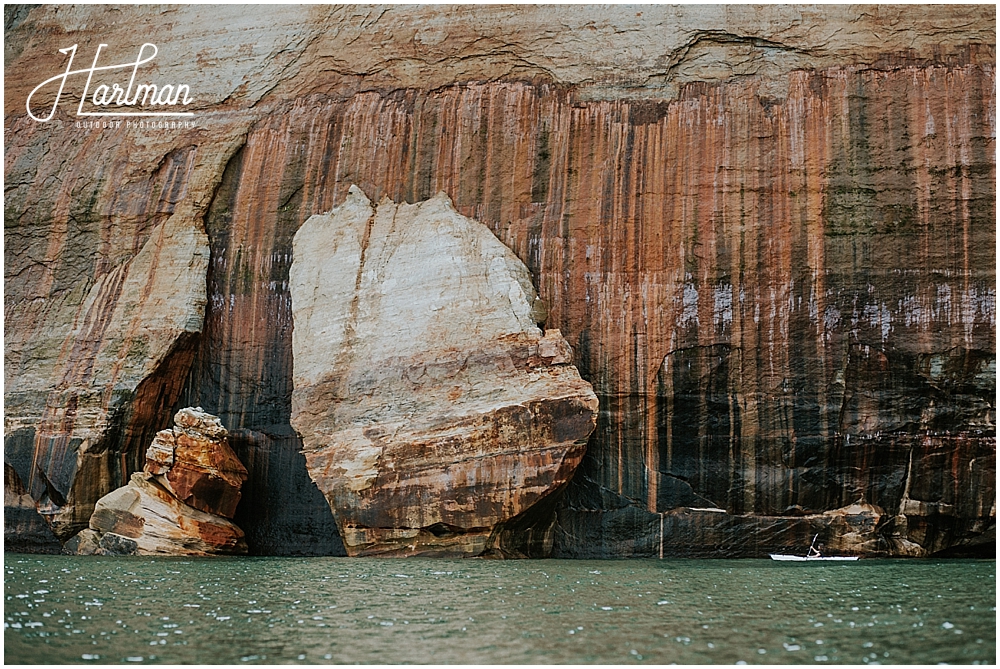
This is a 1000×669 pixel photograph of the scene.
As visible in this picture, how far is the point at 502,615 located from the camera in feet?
27.9

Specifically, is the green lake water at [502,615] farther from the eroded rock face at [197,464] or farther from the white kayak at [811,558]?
the eroded rock face at [197,464]

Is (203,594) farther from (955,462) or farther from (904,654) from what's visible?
(955,462)

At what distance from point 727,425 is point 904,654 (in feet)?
27.0

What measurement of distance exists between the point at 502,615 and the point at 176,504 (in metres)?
8.56

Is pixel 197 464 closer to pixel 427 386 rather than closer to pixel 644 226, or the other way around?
pixel 427 386

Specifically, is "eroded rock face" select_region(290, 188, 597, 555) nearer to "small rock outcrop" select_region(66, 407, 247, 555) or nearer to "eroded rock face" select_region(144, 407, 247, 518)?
"eroded rock face" select_region(144, 407, 247, 518)

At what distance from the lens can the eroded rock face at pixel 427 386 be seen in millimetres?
14680

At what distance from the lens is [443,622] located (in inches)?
322

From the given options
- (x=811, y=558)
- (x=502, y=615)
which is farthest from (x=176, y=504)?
(x=811, y=558)

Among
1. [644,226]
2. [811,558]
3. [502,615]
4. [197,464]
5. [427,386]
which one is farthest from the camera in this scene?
[644,226]

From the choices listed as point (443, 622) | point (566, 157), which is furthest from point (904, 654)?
point (566, 157)

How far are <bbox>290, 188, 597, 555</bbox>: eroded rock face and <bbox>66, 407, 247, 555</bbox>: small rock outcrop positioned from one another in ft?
5.25

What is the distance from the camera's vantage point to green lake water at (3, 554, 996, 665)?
689 centimetres

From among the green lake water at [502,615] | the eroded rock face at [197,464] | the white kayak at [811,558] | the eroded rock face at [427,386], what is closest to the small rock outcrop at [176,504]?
the eroded rock face at [197,464]
